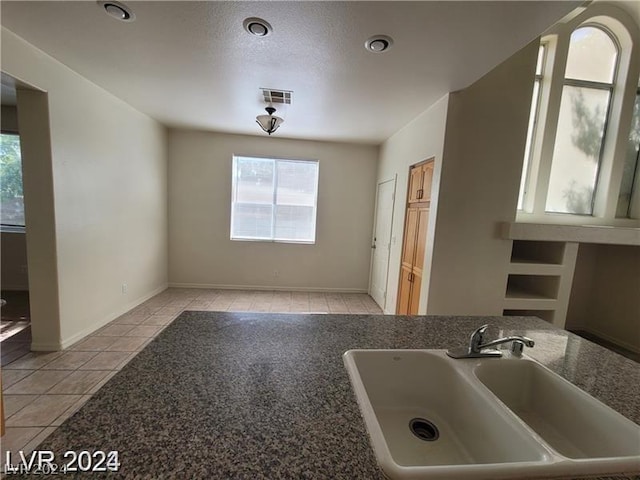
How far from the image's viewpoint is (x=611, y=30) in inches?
124

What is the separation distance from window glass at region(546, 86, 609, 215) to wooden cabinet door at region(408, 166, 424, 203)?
1.57m

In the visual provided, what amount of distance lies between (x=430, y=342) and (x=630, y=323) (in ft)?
13.0

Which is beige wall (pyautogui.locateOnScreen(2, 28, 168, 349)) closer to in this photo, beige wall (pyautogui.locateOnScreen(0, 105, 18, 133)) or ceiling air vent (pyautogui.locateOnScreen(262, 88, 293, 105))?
beige wall (pyautogui.locateOnScreen(0, 105, 18, 133))

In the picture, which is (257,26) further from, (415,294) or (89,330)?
(89,330)

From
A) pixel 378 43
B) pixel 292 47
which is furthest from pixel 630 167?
pixel 292 47

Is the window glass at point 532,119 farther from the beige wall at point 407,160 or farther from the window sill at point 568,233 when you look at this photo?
the beige wall at point 407,160

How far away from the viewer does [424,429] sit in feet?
3.26

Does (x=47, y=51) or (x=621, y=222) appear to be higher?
(x=47, y=51)

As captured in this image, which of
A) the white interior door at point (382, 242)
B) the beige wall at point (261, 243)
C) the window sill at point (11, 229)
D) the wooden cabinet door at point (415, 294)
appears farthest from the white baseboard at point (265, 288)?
the window sill at point (11, 229)

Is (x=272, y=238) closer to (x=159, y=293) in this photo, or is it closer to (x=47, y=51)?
(x=159, y=293)

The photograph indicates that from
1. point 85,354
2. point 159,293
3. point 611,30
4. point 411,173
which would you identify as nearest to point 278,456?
point 85,354

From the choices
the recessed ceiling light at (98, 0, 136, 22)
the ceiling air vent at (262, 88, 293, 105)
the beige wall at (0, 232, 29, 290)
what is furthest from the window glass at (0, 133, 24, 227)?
the ceiling air vent at (262, 88, 293, 105)

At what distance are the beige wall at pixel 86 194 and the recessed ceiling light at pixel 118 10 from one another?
0.99 meters

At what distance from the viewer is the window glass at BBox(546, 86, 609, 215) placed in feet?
10.5
